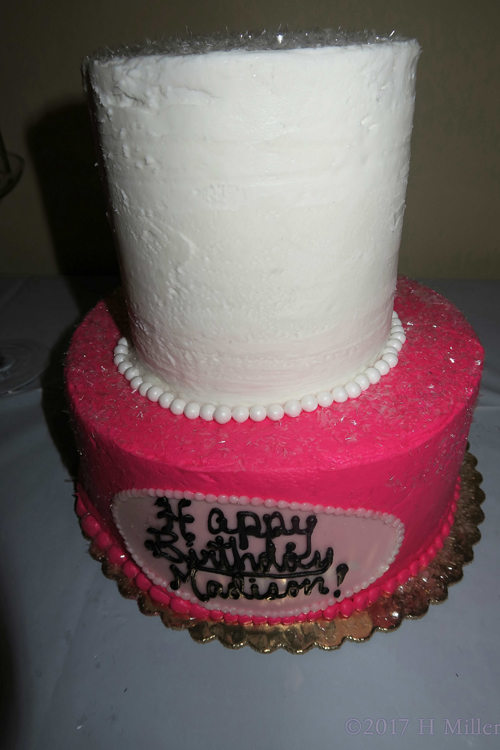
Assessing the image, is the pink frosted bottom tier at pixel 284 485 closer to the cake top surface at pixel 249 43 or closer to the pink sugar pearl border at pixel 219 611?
the pink sugar pearl border at pixel 219 611

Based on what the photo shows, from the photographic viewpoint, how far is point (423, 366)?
0.86m

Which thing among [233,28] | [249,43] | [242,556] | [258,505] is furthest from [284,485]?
[233,28]

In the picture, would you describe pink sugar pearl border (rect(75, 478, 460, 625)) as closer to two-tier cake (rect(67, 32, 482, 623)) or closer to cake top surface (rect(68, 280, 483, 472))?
two-tier cake (rect(67, 32, 482, 623))

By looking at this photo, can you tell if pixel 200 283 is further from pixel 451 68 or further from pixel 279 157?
pixel 451 68

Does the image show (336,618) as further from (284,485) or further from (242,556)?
(284,485)

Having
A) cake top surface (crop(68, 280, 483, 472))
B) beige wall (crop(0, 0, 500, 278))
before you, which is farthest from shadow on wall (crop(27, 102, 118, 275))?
cake top surface (crop(68, 280, 483, 472))

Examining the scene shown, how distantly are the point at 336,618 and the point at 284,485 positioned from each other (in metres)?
0.35

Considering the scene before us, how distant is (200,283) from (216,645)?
0.63m

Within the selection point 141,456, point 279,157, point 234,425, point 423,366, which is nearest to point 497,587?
point 423,366

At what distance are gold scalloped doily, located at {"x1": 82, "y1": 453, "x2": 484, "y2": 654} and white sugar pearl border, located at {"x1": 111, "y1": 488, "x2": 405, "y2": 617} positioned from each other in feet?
0.11

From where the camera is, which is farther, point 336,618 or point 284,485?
point 336,618

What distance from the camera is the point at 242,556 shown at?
0.78 m

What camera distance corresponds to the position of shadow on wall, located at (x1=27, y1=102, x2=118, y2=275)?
1.78 m

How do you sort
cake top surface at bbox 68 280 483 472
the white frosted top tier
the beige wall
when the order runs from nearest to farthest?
the white frosted top tier < cake top surface at bbox 68 280 483 472 < the beige wall
